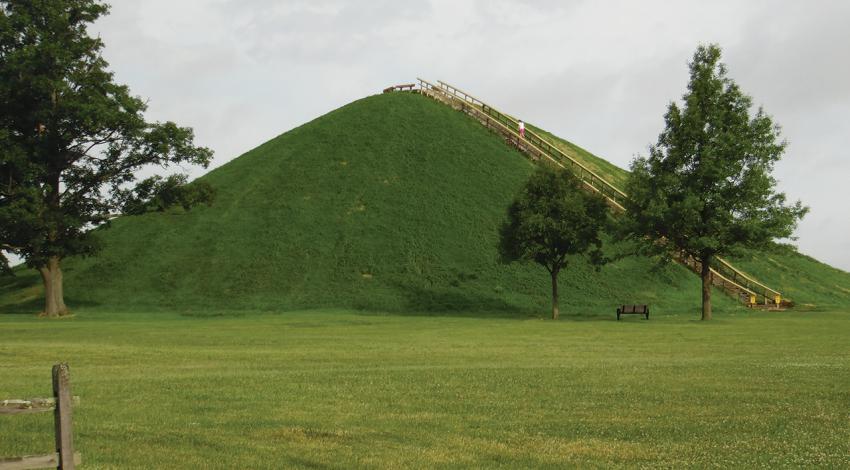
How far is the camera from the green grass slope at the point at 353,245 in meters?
66.6

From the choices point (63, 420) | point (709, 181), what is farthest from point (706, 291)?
point (63, 420)

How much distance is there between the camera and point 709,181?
5450 cm

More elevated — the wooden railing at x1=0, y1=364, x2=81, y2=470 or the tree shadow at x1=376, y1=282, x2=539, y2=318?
the wooden railing at x1=0, y1=364, x2=81, y2=470

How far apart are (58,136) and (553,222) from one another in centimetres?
3468

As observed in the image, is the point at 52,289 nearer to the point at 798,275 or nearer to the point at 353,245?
the point at 353,245

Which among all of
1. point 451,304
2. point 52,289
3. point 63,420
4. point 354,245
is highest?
point 354,245

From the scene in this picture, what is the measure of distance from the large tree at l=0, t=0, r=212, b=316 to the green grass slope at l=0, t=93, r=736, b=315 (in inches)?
370

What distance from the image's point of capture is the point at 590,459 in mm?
12055

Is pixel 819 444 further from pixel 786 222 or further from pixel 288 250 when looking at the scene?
pixel 288 250

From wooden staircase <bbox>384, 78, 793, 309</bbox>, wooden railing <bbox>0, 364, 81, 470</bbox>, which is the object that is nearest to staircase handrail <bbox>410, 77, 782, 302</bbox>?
wooden staircase <bbox>384, 78, 793, 309</bbox>

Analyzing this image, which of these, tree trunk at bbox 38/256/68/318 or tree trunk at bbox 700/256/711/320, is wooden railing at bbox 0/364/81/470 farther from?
tree trunk at bbox 38/256/68/318

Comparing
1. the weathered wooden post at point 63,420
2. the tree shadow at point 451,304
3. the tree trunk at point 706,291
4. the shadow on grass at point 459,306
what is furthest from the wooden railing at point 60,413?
the tree shadow at point 451,304

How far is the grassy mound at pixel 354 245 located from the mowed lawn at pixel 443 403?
33061 mm

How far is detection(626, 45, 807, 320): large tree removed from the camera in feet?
174
